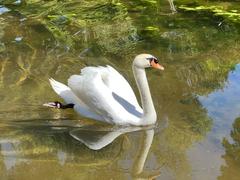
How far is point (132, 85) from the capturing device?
22.6ft

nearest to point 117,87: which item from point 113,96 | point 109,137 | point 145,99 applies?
point 113,96

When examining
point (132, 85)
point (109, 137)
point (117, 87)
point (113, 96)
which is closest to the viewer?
point (109, 137)

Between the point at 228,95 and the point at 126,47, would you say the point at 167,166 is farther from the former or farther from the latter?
the point at 126,47

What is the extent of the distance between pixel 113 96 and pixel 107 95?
0.09m

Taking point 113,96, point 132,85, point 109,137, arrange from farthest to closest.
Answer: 1. point 132,85
2. point 113,96
3. point 109,137

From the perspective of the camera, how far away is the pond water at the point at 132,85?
16.7 feet

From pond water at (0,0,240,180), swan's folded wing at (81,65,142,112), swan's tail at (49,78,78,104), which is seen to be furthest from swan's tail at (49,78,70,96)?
swan's folded wing at (81,65,142,112)

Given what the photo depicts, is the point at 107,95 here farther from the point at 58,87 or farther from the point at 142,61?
the point at 58,87

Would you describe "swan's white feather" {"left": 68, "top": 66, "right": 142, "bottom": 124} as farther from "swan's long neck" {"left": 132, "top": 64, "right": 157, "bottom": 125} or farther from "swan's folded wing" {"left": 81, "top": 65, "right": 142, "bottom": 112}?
"swan's long neck" {"left": 132, "top": 64, "right": 157, "bottom": 125}

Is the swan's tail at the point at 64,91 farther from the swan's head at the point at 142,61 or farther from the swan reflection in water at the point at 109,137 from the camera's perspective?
the swan's head at the point at 142,61

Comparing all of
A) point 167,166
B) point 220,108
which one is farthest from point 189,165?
point 220,108

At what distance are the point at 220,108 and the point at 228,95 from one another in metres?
0.39

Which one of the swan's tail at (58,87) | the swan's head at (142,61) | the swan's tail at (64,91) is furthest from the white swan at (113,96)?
the swan's tail at (58,87)

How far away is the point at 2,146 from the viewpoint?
542cm
